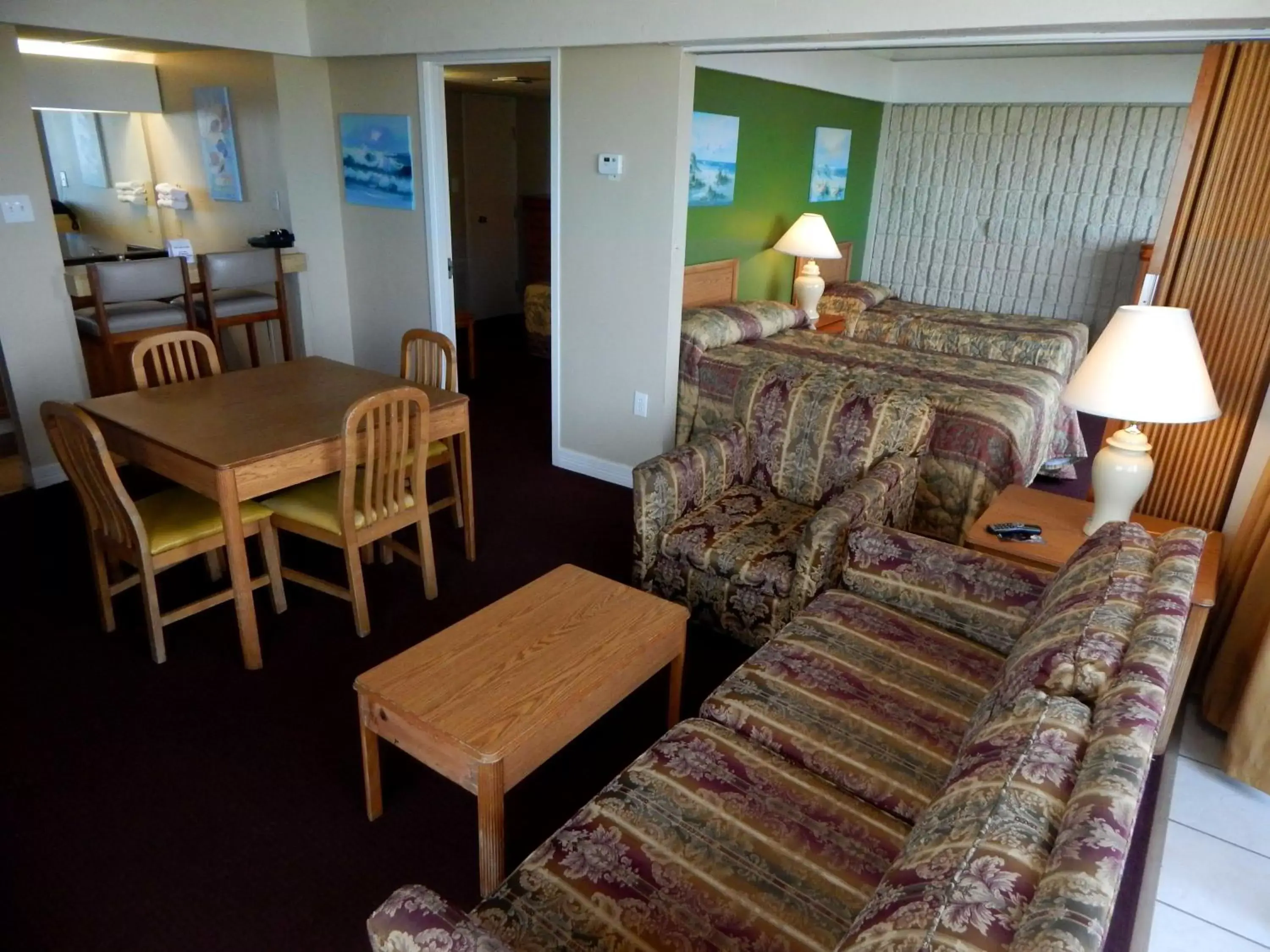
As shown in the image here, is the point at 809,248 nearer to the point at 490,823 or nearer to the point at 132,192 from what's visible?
the point at 490,823

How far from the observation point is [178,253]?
13.6 ft

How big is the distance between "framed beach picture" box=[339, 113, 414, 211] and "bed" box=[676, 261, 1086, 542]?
159 cm

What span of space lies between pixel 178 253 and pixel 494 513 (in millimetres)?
2170

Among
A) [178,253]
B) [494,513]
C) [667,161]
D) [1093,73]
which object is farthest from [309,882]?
[1093,73]

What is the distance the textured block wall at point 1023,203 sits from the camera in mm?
5500

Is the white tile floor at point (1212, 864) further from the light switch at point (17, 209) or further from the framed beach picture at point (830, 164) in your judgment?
the light switch at point (17, 209)

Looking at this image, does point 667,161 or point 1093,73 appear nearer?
point 667,161

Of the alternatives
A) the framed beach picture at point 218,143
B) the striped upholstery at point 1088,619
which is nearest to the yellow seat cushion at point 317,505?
the striped upholstery at point 1088,619

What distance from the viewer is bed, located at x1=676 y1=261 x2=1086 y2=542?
3.24 m

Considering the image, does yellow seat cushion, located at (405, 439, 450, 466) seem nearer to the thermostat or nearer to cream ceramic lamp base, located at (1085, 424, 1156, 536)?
the thermostat

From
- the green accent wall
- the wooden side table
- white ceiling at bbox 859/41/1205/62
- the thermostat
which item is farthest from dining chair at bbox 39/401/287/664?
white ceiling at bbox 859/41/1205/62

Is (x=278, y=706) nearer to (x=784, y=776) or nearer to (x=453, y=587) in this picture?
(x=453, y=587)

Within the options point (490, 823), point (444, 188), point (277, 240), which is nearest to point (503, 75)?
point (444, 188)

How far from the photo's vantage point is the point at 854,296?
5484 mm
